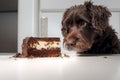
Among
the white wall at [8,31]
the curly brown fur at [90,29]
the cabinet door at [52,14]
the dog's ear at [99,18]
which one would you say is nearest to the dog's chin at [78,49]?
the curly brown fur at [90,29]

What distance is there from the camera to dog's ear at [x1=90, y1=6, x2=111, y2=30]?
3.39ft

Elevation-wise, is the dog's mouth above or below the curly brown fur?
below

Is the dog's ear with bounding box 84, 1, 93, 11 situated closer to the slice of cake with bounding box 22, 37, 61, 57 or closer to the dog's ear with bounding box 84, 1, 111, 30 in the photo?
the dog's ear with bounding box 84, 1, 111, 30

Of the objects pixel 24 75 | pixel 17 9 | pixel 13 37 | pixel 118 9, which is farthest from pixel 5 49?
pixel 24 75

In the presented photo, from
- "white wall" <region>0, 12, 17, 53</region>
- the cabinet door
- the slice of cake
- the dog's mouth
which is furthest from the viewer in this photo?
"white wall" <region>0, 12, 17, 53</region>

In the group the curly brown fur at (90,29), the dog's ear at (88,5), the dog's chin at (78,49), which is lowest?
the dog's chin at (78,49)

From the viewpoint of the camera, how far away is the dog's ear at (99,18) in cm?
103

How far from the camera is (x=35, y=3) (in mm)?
2143

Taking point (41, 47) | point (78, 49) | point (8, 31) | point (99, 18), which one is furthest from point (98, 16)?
point (8, 31)

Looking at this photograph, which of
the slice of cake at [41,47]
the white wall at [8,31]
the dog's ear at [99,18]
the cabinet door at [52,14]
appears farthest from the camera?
the white wall at [8,31]

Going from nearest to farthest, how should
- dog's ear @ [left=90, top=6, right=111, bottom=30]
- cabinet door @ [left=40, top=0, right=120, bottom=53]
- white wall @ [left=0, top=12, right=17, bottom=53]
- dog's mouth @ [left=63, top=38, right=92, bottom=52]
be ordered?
1. dog's mouth @ [left=63, top=38, right=92, bottom=52]
2. dog's ear @ [left=90, top=6, right=111, bottom=30]
3. cabinet door @ [left=40, top=0, right=120, bottom=53]
4. white wall @ [left=0, top=12, right=17, bottom=53]

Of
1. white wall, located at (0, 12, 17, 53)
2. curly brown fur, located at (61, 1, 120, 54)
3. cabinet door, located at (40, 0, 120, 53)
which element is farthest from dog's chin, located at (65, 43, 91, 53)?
white wall, located at (0, 12, 17, 53)

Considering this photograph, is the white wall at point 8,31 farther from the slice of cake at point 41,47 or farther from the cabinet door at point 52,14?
the slice of cake at point 41,47

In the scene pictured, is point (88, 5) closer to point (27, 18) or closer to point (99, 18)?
point (99, 18)
